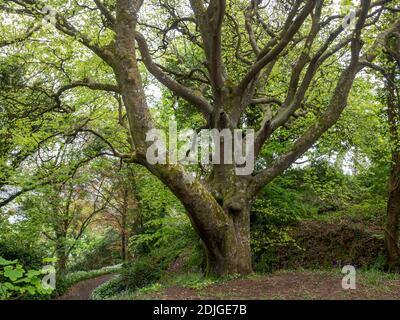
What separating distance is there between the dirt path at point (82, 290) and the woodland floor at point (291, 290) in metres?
12.7

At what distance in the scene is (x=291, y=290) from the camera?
607 cm

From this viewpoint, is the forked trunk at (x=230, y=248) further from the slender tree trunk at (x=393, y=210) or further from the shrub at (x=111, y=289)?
the shrub at (x=111, y=289)

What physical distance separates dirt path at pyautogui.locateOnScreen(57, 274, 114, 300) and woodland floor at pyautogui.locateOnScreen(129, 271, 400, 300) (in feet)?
41.7

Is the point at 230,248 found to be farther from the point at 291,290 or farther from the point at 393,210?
the point at 393,210

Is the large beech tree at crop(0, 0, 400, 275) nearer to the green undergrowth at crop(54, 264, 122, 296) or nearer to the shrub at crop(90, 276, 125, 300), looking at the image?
the shrub at crop(90, 276, 125, 300)

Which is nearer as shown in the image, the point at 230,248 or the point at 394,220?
the point at 230,248

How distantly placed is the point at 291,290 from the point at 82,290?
1542cm

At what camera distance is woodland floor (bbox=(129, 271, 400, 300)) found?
569 cm

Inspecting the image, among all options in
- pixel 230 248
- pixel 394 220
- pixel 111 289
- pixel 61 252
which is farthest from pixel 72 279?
pixel 394 220

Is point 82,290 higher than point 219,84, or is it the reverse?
point 219,84

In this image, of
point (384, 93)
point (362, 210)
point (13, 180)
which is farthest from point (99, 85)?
point (362, 210)

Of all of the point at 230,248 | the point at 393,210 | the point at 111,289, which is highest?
the point at 393,210

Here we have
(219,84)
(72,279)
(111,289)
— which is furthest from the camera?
(72,279)

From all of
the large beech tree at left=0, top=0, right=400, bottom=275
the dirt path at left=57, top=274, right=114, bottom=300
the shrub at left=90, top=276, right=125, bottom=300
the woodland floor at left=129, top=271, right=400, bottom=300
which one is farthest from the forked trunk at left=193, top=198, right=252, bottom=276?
the dirt path at left=57, top=274, right=114, bottom=300
